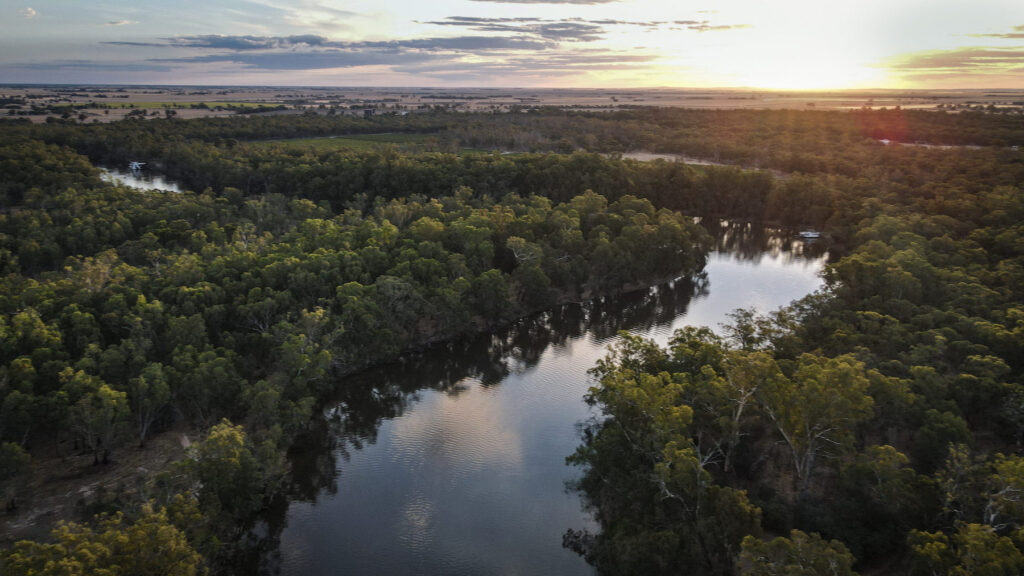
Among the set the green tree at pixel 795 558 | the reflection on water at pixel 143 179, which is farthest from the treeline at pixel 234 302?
the reflection on water at pixel 143 179

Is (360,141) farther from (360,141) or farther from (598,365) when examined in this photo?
(598,365)

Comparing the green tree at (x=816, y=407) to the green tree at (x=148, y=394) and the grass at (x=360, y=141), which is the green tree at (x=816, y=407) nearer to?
the green tree at (x=148, y=394)

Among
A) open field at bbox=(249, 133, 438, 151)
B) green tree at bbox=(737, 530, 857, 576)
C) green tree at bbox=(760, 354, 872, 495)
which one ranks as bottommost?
green tree at bbox=(737, 530, 857, 576)

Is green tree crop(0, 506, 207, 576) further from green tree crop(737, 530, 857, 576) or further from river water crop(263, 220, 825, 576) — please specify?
green tree crop(737, 530, 857, 576)

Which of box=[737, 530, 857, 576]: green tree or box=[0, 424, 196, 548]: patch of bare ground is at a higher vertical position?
box=[737, 530, 857, 576]: green tree

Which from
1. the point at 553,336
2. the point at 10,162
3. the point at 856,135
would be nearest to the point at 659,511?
the point at 553,336

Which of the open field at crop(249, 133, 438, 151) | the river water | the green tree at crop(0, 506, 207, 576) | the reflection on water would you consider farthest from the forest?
the open field at crop(249, 133, 438, 151)
